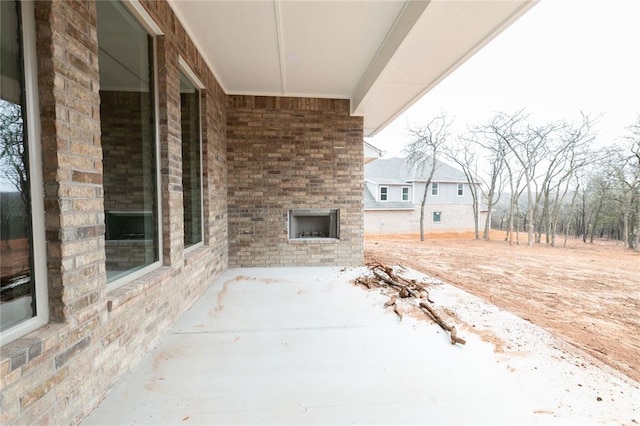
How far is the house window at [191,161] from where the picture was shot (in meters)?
3.18

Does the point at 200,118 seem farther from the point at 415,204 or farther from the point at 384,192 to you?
the point at 415,204

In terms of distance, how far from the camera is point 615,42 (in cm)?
666

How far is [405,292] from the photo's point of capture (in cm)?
350

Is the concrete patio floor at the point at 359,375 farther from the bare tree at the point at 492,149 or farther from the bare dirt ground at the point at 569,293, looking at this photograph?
the bare tree at the point at 492,149

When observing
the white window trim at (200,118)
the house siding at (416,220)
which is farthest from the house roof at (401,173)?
the white window trim at (200,118)

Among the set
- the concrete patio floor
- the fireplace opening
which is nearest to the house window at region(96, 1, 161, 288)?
the concrete patio floor

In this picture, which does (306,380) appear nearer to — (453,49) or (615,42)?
(453,49)

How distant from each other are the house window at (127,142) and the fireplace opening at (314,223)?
2.94m

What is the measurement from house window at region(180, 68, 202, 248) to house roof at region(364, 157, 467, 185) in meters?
15.1

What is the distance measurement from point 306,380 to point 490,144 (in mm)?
13111

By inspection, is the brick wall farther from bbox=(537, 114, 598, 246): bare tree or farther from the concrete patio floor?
bbox=(537, 114, 598, 246): bare tree

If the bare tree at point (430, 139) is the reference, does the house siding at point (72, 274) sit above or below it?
below

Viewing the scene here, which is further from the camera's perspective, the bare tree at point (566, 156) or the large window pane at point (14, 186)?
the bare tree at point (566, 156)

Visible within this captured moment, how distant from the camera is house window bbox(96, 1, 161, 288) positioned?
193 centimetres
